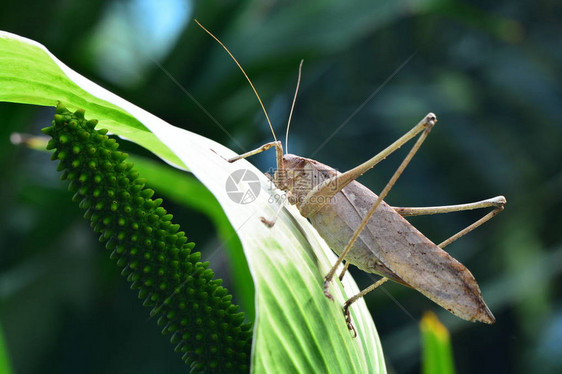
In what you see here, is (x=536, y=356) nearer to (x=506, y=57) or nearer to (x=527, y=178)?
(x=527, y=178)

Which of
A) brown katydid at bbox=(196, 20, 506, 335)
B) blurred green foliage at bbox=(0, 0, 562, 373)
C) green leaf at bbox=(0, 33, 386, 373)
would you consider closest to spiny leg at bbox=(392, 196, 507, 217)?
brown katydid at bbox=(196, 20, 506, 335)

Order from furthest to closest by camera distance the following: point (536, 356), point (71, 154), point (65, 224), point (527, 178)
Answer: point (527, 178) < point (536, 356) < point (65, 224) < point (71, 154)

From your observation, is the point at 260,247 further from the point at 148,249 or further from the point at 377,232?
the point at 377,232

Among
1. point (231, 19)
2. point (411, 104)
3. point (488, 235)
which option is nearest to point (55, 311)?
point (231, 19)

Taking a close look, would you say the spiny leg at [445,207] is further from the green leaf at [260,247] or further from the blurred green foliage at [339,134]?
the green leaf at [260,247]

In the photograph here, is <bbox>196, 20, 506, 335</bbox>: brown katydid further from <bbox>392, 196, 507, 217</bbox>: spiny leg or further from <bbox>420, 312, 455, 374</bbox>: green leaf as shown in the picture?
<bbox>420, 312, 455, 374</bbox>: green leaf

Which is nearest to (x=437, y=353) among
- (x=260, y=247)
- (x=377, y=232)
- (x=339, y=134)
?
(x=377, y=232)
